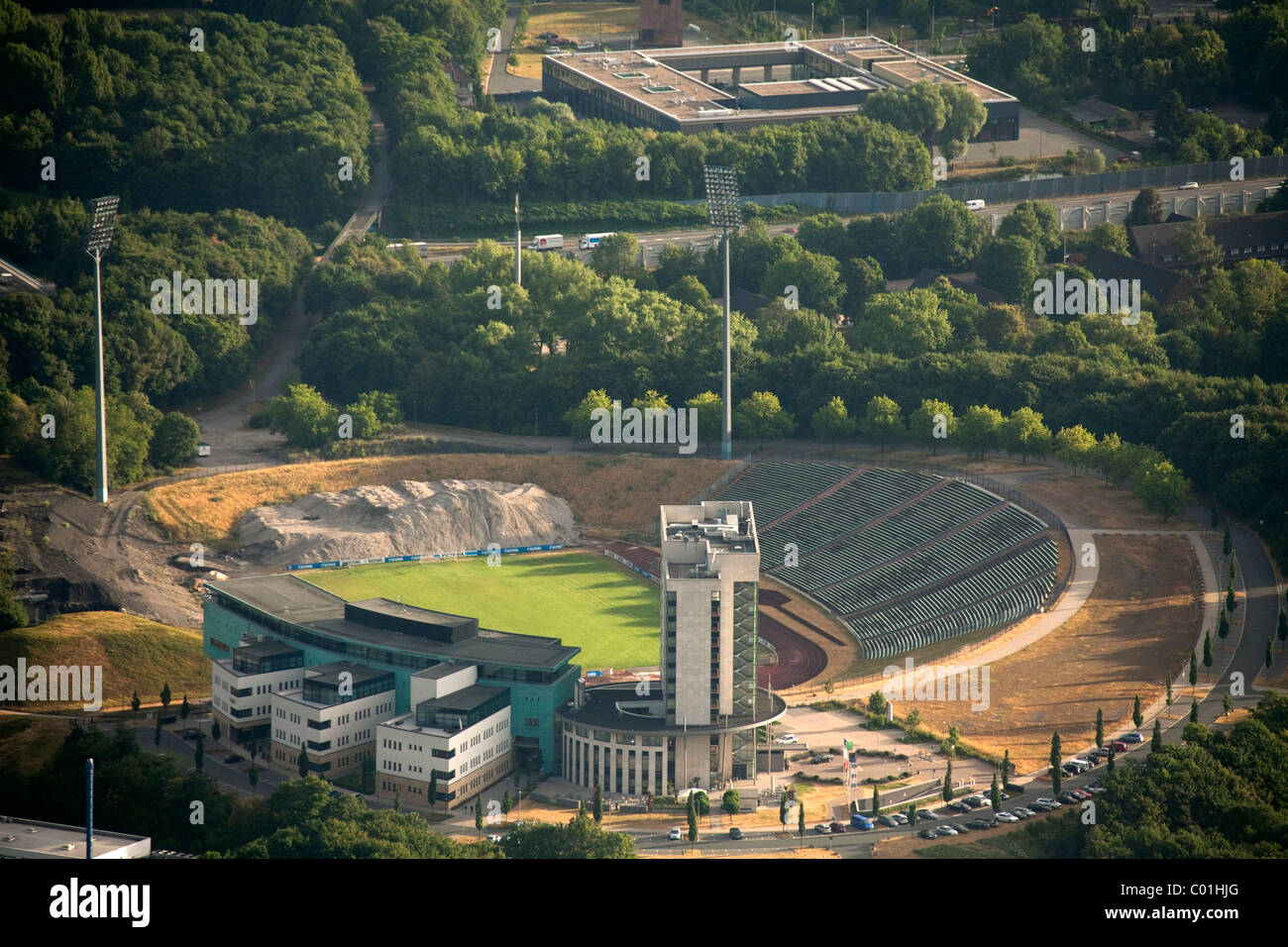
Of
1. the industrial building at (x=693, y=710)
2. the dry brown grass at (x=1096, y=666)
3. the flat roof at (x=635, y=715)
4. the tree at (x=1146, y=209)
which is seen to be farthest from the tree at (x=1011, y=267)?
the industrial building at (x=693, y=710)

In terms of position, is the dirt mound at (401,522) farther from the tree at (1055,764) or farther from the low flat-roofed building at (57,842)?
the tree at (1055,764)

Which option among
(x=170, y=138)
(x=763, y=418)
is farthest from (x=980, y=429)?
(x=170, y=138)

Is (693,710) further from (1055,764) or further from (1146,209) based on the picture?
(1146,209)

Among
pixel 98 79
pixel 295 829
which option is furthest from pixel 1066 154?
pixel 295 829

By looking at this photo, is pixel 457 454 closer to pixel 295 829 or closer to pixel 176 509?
pixel 176 509

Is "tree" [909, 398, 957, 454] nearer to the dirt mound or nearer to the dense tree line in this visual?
the dirt mound

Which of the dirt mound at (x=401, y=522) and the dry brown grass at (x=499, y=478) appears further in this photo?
the dry brown grass at (x=499, y=478)
